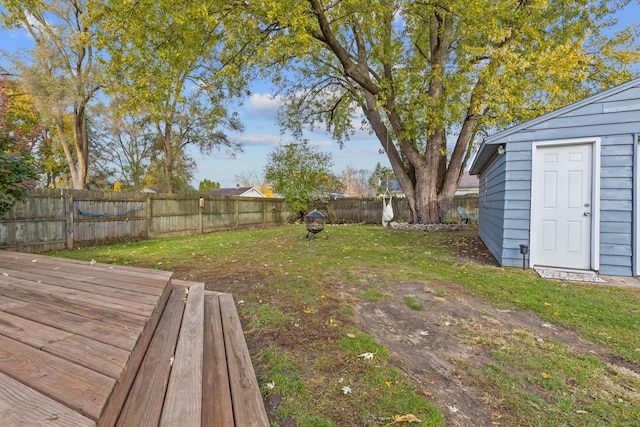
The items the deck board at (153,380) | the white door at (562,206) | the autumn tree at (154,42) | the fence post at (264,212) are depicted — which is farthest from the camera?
the fence post at (264,212)

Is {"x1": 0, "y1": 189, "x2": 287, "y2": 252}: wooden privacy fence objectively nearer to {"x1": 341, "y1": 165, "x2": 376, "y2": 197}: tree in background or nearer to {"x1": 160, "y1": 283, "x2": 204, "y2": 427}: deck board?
{"x1": 160, "y1": 283, "x2": 204, "y2": 427}: deck board

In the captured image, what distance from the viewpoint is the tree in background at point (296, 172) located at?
15.3 metres

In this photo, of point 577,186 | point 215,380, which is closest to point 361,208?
point 577,186

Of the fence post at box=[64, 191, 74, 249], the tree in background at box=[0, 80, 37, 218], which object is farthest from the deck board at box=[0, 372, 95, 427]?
the fence post at box=[64, 191, 74, 249]

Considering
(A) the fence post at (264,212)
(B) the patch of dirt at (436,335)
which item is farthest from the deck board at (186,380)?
(A) the fence post at (264,212)

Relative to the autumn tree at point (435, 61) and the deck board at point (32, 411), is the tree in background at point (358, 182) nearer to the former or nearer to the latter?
the autumn tree at point (435, 61)

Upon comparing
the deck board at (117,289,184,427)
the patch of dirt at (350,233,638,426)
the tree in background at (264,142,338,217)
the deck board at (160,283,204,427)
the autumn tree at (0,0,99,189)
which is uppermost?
the autumn tree at (0,0,99,189)

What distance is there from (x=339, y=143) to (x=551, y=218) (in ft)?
34.9

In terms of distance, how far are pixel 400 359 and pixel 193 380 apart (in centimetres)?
145

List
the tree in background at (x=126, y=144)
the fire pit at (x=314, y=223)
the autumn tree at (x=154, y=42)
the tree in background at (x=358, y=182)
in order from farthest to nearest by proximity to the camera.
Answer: the tree in background at (x=358, y=182)
the tree in background at (x=126, y=144)
the fire pit at (x=314, y=223)
the autumn tree at (x=154, y=42)

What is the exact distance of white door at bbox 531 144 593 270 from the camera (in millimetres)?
4629

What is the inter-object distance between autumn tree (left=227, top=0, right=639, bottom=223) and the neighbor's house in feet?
9.77

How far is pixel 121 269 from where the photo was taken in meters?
3.15

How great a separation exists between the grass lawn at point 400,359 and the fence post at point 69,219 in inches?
159
